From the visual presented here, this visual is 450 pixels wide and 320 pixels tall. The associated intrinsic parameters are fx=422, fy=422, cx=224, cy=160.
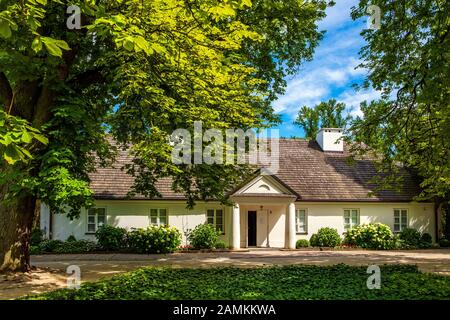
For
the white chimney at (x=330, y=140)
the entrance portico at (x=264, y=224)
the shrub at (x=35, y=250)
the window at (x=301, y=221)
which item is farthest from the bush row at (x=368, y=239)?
the shrub at (x=35, y=250)

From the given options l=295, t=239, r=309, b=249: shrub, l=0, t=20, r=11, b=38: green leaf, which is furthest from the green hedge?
l=0, t=20, r=11, b=38: green leaf

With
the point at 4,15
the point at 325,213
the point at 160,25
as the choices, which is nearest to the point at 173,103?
the point at 160,25

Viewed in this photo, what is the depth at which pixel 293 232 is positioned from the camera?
78.8 feet

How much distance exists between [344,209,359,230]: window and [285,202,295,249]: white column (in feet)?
13.4

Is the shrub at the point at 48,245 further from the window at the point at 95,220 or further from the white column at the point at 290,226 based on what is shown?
the white column at the point at 290,226

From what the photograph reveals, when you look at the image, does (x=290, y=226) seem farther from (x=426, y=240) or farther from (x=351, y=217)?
(x=426, y=240)

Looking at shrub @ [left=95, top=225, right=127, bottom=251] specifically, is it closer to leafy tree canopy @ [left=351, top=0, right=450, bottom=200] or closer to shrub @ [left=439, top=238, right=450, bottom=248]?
leafy tree canopy @ [left=351, top=0, right=450, bottom=200]

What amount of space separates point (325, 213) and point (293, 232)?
2948 millimetres

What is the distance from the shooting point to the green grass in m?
7.56

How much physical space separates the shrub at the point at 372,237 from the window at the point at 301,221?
2498mm

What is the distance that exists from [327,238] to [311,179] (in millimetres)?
4198

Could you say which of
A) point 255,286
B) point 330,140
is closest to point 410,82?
point 255,286

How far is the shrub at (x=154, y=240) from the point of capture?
21906mm

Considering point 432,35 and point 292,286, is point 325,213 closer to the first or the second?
point 432,35
